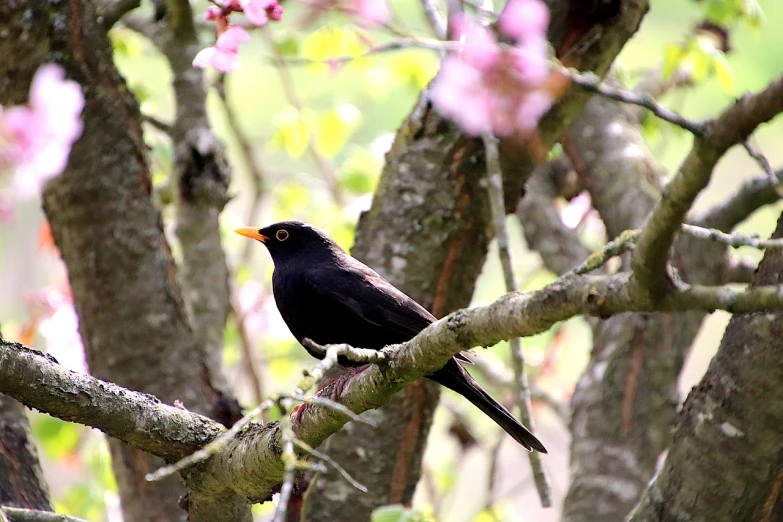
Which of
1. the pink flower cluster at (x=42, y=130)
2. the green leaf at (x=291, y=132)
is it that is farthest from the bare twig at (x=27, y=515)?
the green leaf at (x=291, y=132)

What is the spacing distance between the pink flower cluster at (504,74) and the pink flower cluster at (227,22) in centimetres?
73

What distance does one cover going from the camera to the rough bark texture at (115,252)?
4.18 m

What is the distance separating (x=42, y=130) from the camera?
370cm

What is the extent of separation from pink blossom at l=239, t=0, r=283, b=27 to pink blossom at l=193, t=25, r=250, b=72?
12 cm

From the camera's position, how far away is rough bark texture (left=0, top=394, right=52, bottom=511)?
327 cm

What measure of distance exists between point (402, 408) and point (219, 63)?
1.90 m

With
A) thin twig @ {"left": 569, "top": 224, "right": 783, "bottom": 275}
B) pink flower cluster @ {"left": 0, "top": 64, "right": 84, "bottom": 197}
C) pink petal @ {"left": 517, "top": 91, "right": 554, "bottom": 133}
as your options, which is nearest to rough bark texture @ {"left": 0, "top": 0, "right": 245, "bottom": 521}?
pink flower cluster @ {"left": 0, "top": 64, "right": 84, "bottom": 197}

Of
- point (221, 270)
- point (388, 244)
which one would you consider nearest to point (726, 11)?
point (388, 244)

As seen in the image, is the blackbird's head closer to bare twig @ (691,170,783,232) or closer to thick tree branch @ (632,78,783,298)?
bare twig @ (691,170,783,232)

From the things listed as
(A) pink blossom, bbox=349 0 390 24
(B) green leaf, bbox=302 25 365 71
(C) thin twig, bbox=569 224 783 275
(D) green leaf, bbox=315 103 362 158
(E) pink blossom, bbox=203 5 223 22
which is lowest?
(C) thin twig, bbox=569 224 783 275

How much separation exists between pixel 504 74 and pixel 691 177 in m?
1.22

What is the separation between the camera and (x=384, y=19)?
4332 millimetres

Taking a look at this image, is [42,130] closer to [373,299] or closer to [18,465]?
[18,465]

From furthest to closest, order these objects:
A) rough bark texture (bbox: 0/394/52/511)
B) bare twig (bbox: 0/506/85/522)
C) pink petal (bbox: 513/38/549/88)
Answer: rough bark texture (bbox: 0/394/52/511)
bare twig (bbox: 0/506/85/522)
pink petal (bbox: 513/38/549/88)
